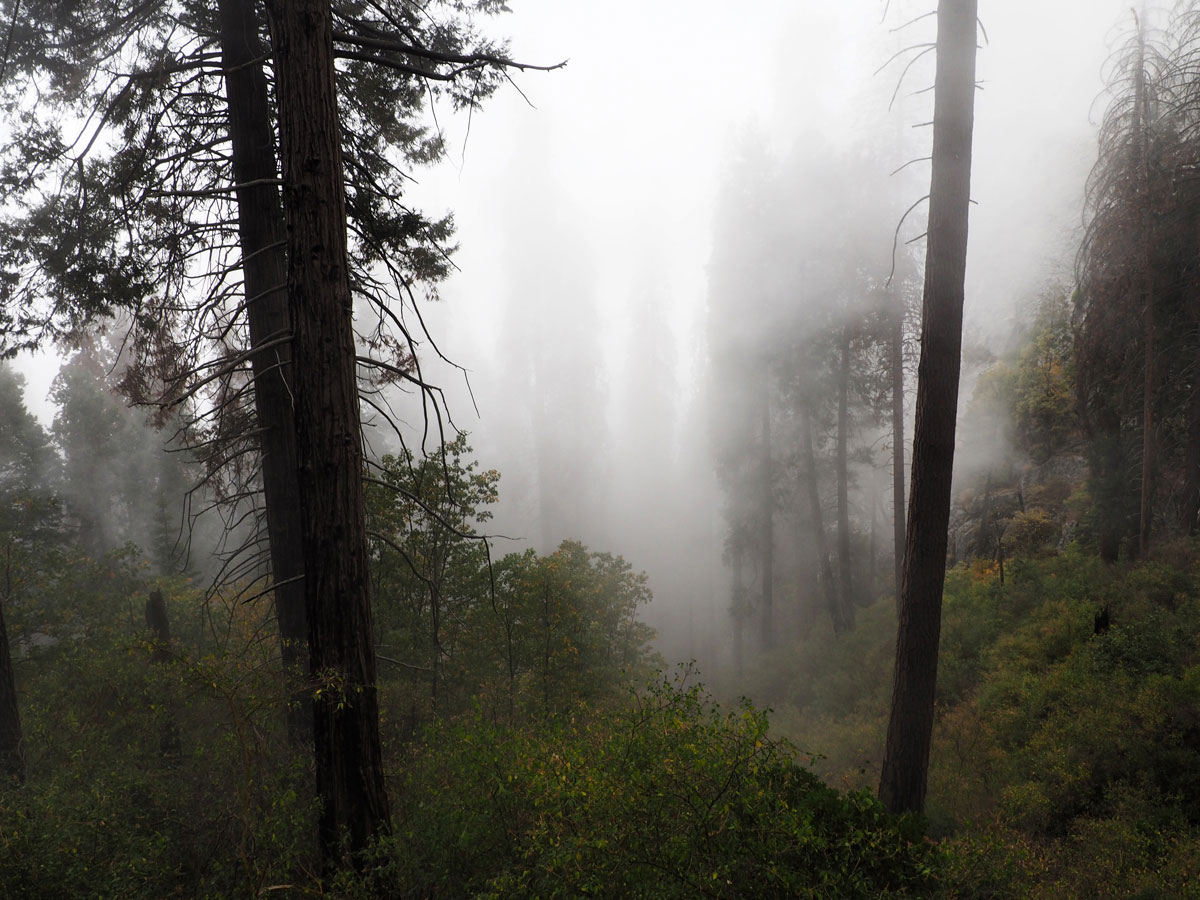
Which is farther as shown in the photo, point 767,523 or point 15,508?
point 767,523

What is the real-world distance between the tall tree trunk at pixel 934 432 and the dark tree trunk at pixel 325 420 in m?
4.63

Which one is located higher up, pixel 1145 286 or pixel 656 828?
pixel 1145 286

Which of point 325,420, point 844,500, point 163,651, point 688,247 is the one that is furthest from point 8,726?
point 688,247

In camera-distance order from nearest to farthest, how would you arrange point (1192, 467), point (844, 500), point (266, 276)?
point (266, 276), point (1192, 467), point (844, 500)

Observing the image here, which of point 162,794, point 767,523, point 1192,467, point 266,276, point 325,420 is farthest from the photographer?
point 767,523

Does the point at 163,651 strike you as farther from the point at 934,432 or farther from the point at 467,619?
the point at 934,432

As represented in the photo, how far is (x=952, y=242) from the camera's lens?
574cm

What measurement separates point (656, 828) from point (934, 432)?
4338 mm

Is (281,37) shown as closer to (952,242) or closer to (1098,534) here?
(952,242)

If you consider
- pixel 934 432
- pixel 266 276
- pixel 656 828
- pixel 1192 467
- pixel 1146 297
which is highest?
pixel 1146 297

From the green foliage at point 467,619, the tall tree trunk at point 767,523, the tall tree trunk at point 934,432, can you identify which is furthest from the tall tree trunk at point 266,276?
the tall tree trunk at point 767,523

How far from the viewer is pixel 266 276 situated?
246 inches

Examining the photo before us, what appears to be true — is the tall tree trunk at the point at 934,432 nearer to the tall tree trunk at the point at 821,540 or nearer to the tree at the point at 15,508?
the tree at the point at 15,508

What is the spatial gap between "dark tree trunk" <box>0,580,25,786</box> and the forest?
32 mm
